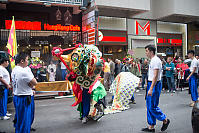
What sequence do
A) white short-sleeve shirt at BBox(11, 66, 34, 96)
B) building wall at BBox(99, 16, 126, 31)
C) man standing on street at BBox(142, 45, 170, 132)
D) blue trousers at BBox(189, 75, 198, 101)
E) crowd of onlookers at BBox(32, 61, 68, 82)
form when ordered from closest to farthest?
white short-sleeve shirt at BBox(11, 66, 34, 96) < man standing on street at BBox(142, 45, 170, 132) < blue trousers at BBox(189, 75, 198, 101) < crowd of onlookers at BBox(32, 61, 68, 82) < building wall at BBox(99, 16, 126, 31)

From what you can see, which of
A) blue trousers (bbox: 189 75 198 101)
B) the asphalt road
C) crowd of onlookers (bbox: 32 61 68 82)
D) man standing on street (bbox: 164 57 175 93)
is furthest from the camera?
crowd of onlookers (bbox: 32 61 68 82)

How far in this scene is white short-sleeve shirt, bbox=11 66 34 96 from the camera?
4181 mm

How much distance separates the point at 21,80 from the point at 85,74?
1.98 metres

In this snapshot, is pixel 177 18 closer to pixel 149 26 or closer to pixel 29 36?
pixel 149 26

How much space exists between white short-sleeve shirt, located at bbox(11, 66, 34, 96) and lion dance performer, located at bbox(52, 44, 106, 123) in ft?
4.66

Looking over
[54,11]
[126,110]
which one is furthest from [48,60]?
[126,110]

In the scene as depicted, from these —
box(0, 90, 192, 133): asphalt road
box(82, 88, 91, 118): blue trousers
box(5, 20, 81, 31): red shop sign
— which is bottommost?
box(0, 90, 192, 133): asphalt road

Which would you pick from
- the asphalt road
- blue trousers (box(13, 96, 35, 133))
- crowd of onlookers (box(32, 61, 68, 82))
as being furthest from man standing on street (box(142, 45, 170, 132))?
crowd of onlookers (box(32, 61, 68, 82))

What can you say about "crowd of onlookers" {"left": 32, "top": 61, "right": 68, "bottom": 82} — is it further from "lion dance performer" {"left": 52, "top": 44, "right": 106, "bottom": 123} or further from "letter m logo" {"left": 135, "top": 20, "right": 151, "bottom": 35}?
"letter m logo" {"left": 135, "top": 20, "right": 151, "bottom": 35}

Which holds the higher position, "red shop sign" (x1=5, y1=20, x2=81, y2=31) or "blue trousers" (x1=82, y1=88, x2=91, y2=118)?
"red shop sign" (x1=5, y1=20, x2=81, y2=31)

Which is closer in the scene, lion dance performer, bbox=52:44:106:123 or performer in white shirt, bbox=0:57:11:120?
lion dance performer, bbox=52:44:106:123

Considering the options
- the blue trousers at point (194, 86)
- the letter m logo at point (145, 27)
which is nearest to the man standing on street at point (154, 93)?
the blue trousers at point (194, 86)

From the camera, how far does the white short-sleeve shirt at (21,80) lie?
13.7ft

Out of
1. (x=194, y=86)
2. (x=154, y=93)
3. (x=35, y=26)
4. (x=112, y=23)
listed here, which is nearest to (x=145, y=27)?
(x=112, y=23)
